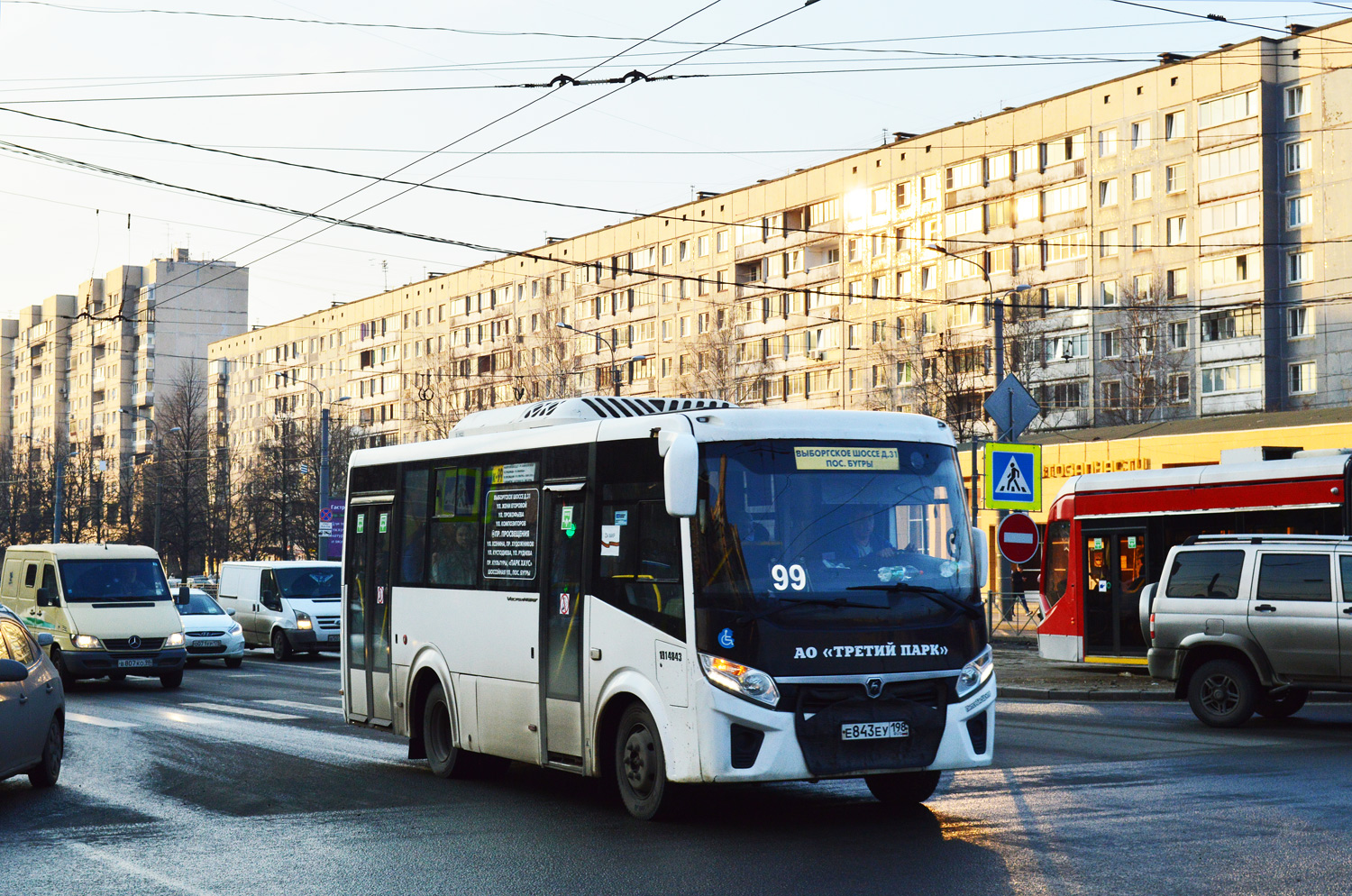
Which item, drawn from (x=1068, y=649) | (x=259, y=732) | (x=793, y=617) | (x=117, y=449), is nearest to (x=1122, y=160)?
(x=1068, y=649)

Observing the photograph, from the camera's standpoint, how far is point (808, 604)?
30.9 ft

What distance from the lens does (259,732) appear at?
52.5 ft

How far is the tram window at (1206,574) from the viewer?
1634cm

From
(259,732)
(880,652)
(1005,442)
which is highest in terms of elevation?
(1005,442)

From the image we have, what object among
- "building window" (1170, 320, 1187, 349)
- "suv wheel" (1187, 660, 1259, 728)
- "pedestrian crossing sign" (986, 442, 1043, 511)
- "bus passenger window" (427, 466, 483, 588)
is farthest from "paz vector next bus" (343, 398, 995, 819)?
"building window" (1170, 320, 1187, 349)

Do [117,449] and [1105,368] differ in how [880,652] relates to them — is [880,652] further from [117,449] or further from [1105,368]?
[117,449]

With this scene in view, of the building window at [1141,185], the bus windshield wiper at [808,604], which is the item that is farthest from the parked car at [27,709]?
the building window at [1141,185]

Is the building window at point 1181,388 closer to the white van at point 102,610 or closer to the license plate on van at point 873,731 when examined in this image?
the white van at point 102,610

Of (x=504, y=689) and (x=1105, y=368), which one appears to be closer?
(x=504, y=689)

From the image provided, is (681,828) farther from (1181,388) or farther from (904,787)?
(1181,388)

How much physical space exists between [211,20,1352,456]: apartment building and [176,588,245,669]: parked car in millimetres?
17791

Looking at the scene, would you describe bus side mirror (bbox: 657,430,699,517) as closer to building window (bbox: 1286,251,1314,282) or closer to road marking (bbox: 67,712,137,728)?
road marking (bbox: 67,712,137,728)

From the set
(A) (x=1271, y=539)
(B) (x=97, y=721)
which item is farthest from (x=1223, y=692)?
(B) (x=97, y=721)

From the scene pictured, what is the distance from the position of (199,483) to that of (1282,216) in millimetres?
55942
